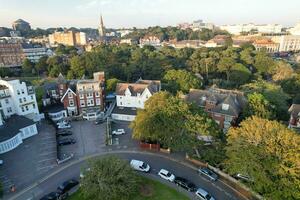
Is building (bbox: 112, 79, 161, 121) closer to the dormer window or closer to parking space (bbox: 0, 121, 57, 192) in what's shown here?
parking space (bbox: 0, 121, 57, 192)

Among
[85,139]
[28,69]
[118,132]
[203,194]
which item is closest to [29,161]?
[85,139]

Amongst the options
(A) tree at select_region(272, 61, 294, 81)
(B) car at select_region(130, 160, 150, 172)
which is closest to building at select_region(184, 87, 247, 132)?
(B) car at select_region(130, 160, 150, 172)

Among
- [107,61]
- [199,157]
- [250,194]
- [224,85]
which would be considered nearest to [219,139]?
[199,157]

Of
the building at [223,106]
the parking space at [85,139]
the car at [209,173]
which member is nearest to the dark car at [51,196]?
the parking space at [85,139]

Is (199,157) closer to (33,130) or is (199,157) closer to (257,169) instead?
(257,169)

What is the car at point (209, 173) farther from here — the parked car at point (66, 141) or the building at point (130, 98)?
the parked car at point (66, 141)

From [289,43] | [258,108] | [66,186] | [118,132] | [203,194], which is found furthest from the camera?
Result: [289,43]

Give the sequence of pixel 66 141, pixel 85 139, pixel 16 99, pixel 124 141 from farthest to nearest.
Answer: pixel 16 99
pixel 85 139
pixel 124 141
pixel 66 141

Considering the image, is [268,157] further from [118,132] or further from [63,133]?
[63,133]
